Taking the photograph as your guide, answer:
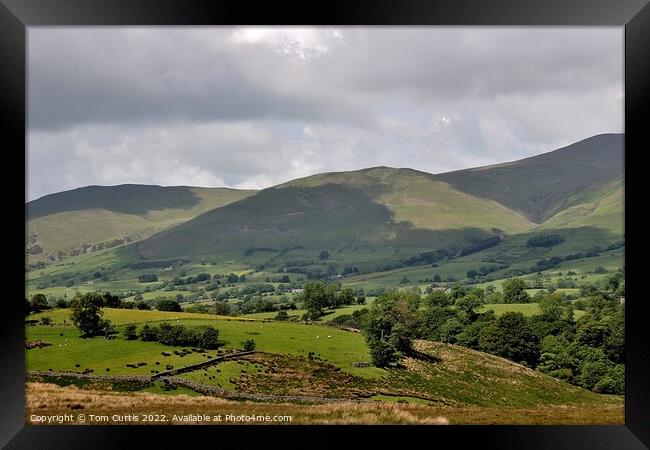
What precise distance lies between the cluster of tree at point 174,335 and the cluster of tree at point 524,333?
682 centimetres

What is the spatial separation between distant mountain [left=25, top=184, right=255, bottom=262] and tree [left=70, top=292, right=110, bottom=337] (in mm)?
58916

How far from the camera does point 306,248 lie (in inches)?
4031

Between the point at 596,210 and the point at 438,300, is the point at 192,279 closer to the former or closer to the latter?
the point at 438,300

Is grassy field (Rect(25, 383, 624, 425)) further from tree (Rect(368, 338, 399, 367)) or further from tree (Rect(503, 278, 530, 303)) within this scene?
tree (Rect(503, 278, 530, 303))

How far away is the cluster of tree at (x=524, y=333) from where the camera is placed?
28.7 meters

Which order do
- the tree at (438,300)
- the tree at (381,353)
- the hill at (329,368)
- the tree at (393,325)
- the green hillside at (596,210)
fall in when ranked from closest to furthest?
1. the hill at (329,368)
2. the tree at (381,353)
3. the tree at (393,325)
4. the tree at (438,300)
5. the green hillside at (596,210)

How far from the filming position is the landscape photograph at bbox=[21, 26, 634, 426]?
1973 centimetres

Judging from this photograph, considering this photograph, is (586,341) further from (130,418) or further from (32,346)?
(130,418)

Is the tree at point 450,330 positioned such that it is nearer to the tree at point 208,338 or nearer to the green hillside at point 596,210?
the tree at point 208,338

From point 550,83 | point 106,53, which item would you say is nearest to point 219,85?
point 106,53

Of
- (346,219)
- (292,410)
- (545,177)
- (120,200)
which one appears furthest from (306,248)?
(292,410)

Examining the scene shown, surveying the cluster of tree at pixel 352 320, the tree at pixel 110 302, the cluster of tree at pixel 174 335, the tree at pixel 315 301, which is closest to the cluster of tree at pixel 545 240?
the tree at pixel 315 301

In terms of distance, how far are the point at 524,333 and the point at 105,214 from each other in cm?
8990

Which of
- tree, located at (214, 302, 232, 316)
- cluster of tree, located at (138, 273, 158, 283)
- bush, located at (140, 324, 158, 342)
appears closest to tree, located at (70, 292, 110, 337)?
bush, located at (140, 324, 158, 342)
